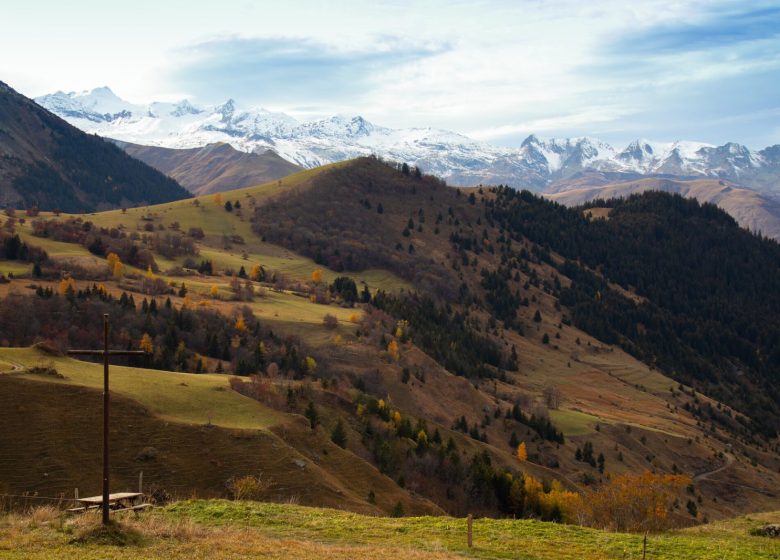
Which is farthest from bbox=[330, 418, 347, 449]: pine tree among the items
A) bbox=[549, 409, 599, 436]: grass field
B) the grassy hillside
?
bbox=[549, 409, 599, 436]: grass field

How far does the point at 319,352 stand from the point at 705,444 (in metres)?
96.3

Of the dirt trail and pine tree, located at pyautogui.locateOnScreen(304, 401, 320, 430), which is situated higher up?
pine tree, located at pyautogui.locateOnScreen(304, 401, 320, 430)

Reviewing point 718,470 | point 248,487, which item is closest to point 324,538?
point 248,487

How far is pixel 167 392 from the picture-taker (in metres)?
74.9

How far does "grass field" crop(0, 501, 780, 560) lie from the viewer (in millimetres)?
29812

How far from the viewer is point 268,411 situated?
78.9 meters

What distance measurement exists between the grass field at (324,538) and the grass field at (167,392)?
98.0 ft

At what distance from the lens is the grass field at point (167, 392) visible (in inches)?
2726

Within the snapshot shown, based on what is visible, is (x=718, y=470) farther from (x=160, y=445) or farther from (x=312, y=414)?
(x=160, y=445)

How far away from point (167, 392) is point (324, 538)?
44.2m

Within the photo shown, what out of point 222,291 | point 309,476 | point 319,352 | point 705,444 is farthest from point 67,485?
point 705,444

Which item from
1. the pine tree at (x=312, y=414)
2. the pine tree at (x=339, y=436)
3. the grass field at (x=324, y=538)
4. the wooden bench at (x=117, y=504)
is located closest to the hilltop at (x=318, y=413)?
the pine tree at (x=339, y=436)

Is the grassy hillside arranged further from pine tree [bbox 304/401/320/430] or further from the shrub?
pine tree [bbox 304/401/320/430]

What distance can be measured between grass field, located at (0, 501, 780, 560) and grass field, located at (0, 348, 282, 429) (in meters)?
29.9
